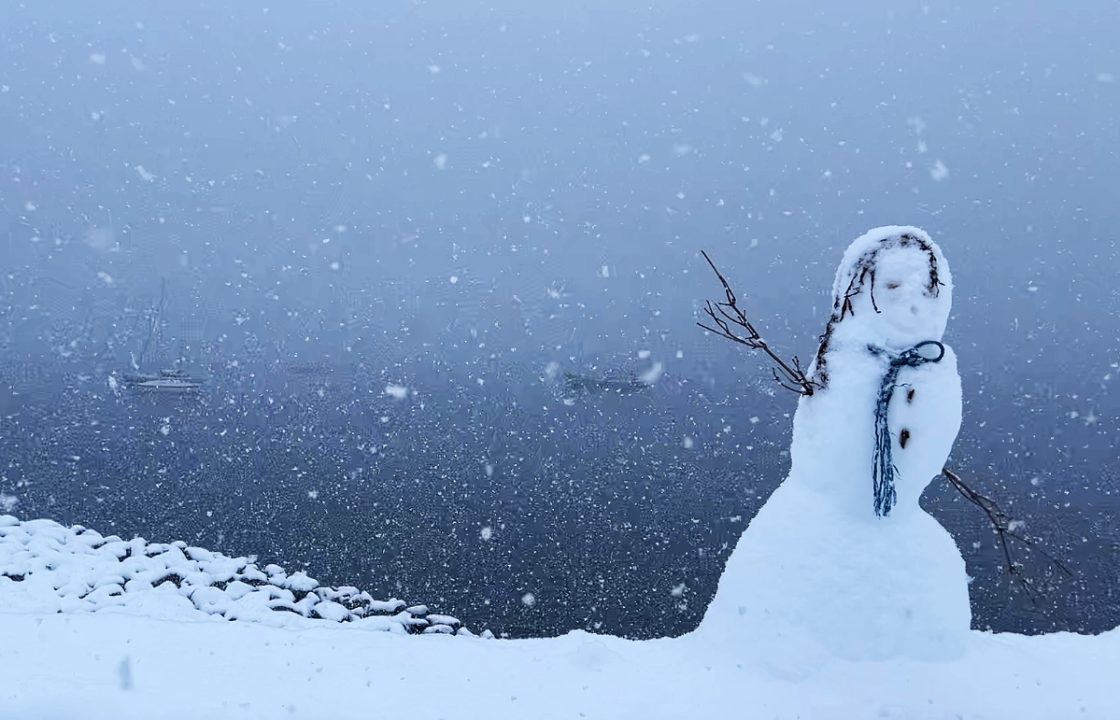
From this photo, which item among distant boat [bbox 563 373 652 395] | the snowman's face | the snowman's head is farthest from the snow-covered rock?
distant boat [bbox 563 373 652 395]

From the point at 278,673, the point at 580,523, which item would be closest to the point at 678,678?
the point at 278,673

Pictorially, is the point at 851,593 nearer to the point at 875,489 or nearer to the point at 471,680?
the point at 875,489

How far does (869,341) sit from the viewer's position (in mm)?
4164

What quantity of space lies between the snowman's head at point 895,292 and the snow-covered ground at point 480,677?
1.98 meters

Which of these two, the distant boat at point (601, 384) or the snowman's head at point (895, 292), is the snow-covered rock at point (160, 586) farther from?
the distant boat at point (601, 384)

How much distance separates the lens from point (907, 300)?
4.09 meters

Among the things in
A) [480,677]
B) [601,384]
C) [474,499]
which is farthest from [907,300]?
[601,384]

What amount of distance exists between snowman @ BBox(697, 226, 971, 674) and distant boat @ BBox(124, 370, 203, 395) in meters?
25.5

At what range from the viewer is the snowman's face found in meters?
4.09

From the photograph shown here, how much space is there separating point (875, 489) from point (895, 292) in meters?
1.23

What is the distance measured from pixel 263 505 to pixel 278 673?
15.0 meters

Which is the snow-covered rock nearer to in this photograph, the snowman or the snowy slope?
the snowy slope

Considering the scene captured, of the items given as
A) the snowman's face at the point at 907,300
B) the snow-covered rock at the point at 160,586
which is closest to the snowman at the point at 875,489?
the snowman's face at the point at 907,300

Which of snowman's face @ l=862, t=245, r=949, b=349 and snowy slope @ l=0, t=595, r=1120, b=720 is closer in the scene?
snowy slope @ l=0, t=595, r=1120, b=720
